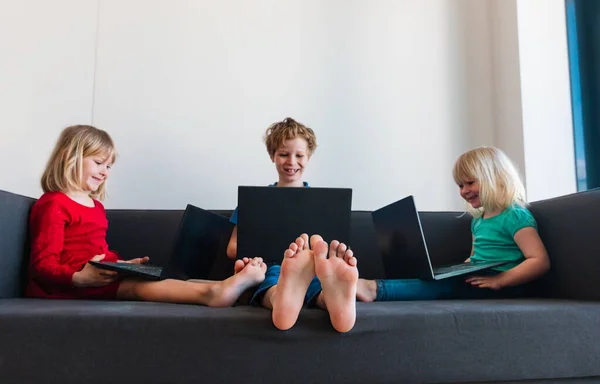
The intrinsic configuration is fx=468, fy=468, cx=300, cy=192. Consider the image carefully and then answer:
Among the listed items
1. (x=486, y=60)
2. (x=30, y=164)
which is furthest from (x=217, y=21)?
(x=486, y=60)

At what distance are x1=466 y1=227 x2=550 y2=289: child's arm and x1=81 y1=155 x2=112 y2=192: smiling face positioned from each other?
115 cm

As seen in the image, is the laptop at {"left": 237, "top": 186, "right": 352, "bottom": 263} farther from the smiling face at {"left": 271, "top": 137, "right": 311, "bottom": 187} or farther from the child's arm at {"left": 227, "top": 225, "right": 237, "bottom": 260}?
the smiling face at {"left": 271, "top": 137, "right": 311, "bottom": 187}

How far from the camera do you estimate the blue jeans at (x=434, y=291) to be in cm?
126

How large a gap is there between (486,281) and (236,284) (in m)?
0.70

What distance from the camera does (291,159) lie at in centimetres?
168

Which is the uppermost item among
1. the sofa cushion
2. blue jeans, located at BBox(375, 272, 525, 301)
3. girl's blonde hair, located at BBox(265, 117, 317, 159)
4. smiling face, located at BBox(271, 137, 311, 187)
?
girl's blonde hair, located at BBox(265, 117, 317, 159)

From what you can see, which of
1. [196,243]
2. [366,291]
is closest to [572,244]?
[366,291]

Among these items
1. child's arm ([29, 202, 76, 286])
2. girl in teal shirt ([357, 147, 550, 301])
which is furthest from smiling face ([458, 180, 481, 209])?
child's arm ([29, 202, 76, 286])

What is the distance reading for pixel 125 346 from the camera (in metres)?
0.91

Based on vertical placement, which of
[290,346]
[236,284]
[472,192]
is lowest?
[290,346]

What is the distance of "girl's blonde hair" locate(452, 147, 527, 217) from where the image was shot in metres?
1.45

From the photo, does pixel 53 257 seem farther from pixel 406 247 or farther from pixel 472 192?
pixel 472 192

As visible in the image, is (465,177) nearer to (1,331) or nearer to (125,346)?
(125,346)

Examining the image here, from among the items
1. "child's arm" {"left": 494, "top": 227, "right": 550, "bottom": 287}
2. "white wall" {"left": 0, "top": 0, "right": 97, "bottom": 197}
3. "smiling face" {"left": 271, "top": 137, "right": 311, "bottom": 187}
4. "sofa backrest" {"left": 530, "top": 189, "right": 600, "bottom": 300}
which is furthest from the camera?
"white wall" {"left": 0, "top": 0, "right": 97, "bottom": 197}
